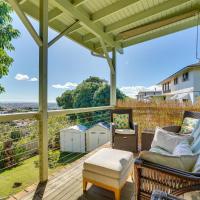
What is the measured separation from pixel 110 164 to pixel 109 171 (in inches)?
3.5

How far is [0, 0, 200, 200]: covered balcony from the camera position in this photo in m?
2.24

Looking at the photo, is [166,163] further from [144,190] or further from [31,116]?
[31,116]

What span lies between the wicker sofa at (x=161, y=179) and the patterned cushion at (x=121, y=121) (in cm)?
262

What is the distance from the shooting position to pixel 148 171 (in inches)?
54.7

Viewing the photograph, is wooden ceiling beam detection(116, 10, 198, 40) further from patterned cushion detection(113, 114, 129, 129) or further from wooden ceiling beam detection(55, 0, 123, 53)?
patterned cushion detection(113, 114, 129, 129)

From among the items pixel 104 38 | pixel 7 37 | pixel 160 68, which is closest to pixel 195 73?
pixel 160 68

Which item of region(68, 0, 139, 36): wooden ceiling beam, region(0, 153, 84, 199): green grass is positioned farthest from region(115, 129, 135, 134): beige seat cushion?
region(0, 153, 84, 199): green grass

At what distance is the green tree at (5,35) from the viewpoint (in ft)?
15.5

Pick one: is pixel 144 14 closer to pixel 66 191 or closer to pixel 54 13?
pixel 54 13

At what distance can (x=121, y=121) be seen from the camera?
13.5ft

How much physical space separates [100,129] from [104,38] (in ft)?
21.0

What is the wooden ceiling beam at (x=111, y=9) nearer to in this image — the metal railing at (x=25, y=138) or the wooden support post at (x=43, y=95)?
the wooden support post at (x=43, y=95)

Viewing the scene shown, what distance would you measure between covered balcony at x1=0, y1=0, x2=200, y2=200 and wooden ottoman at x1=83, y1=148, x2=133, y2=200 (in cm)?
24

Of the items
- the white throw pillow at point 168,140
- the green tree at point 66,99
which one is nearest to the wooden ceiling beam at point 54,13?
the white throw pillow at point 168,140
